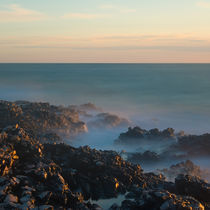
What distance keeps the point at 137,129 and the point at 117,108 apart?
3086cm

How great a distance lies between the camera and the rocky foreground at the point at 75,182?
35.2 feet

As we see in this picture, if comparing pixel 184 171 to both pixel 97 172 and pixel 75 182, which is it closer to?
pixel 97 172

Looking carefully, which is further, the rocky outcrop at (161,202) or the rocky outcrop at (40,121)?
the rocky outcrop at (40,121)

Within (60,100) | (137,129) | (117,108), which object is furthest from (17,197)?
(60,100)

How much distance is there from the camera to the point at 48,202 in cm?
1091

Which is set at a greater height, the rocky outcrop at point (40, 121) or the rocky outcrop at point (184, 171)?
the rocky outcrop at point (40, 121)

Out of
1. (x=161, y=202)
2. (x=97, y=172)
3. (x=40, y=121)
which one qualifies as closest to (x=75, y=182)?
(x=97, y=172)

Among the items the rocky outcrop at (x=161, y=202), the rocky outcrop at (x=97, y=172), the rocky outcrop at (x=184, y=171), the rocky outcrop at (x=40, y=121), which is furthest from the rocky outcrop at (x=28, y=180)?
the rocky outcrop at (x=40, y=121)

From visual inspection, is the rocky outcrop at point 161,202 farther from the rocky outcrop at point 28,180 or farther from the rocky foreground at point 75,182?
the rocky outcrop at point 28,180

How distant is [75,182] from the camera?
13.5 m

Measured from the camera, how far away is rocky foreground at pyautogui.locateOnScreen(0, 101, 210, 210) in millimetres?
10734

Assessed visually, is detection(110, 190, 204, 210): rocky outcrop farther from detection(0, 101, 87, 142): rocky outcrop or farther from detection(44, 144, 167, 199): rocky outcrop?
detection(0, 101, 87, 142): rocky outcrop

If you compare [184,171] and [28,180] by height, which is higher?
[28,180]

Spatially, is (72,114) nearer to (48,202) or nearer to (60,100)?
(48,202)
